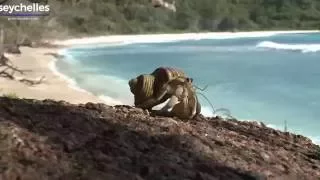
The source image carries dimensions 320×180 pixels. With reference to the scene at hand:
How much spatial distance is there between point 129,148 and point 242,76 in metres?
32.9

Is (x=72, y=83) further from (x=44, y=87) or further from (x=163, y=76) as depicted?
(x=163, y=76)

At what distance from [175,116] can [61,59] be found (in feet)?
140

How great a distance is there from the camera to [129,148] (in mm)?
3816

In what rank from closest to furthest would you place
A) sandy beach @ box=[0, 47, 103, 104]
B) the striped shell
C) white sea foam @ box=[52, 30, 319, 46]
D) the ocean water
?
the striped shell → the ocean water → sandy beach @ box=[0, 47, 103, 104] → white sea foam @ box=[52, 30, 319, 46]

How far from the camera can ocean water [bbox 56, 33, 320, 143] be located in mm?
21719

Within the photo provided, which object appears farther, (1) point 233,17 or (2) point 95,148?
(1) point 233,17

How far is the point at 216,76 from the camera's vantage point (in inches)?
1426

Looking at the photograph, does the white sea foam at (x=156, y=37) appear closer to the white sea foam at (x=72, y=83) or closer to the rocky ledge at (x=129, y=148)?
the white sea foam at (x=72, y=83)

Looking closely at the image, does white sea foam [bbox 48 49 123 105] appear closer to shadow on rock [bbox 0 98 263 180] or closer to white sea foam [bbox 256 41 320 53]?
shadow on rock [bbox 0 98 263 180]

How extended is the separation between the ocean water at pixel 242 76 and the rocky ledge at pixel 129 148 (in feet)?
37.1

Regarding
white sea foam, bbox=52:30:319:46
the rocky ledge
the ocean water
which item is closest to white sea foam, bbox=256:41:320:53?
the ocean water

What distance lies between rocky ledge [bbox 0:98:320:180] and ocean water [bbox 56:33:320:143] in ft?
37.1

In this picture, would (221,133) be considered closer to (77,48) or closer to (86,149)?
(86,149)

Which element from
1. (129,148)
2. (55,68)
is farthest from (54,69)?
(129,148)
